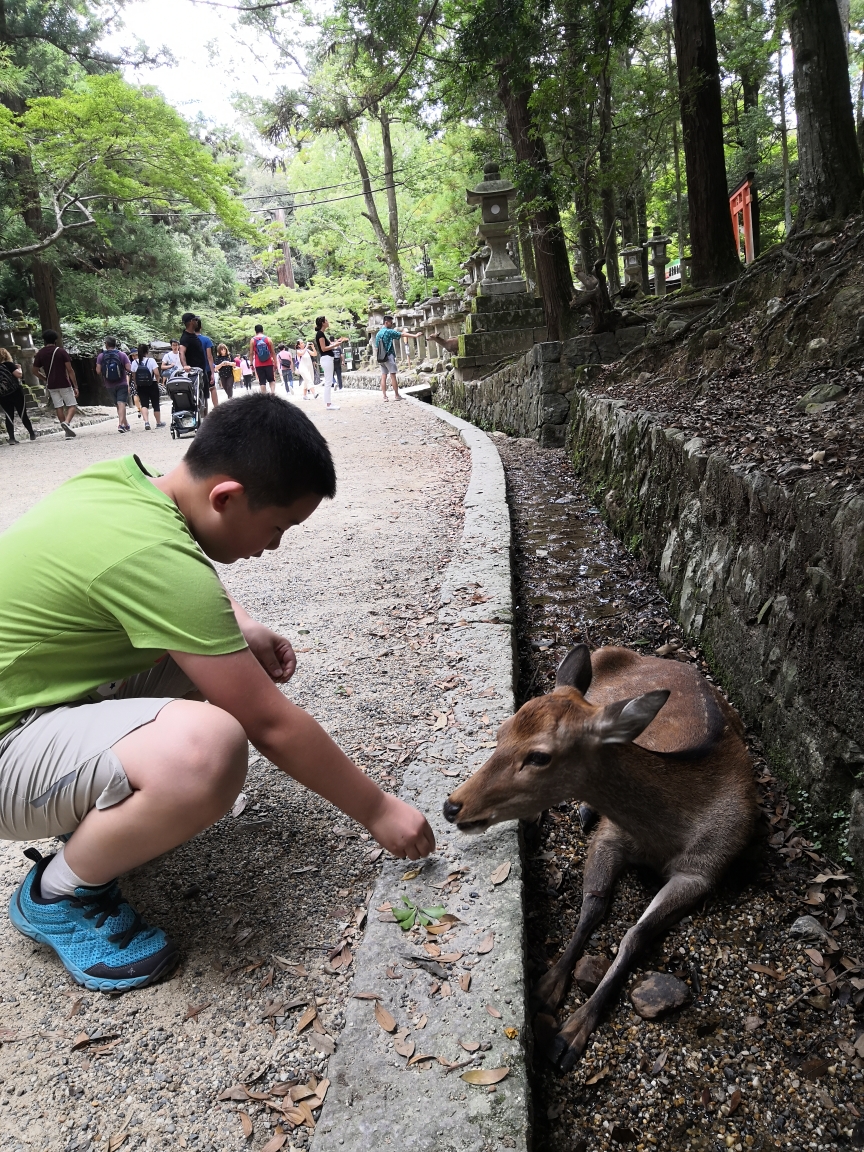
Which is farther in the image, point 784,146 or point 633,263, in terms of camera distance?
point 633,263

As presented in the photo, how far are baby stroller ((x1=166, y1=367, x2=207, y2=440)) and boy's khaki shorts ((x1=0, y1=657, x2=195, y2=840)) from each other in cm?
1208

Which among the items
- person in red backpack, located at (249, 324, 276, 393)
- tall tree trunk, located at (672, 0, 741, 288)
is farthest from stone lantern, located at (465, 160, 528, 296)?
person in red backpack, located at (249, 324, 276, 393)

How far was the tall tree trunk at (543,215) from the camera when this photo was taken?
9.98m

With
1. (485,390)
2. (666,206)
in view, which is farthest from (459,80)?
(666,206)

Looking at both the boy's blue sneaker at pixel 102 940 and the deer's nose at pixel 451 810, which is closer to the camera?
the boy's blue sneaker at pixel 102 940

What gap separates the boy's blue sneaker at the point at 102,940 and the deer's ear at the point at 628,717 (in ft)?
4.23

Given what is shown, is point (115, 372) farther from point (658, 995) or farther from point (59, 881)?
point (658, 995)

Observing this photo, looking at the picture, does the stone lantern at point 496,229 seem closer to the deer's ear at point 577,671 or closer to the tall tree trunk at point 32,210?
the tall tree trunk at point 32,210

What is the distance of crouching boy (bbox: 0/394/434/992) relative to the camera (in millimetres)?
1800

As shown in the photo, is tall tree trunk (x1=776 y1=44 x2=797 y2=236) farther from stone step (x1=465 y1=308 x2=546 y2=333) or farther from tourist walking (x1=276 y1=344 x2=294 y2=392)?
tourist walking (x1=276 y1=344 x2=294 y2=392)

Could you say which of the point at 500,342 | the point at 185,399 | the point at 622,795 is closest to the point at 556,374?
the point at 500,342

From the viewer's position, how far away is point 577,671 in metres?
2.48

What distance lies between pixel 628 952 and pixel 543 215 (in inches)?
458

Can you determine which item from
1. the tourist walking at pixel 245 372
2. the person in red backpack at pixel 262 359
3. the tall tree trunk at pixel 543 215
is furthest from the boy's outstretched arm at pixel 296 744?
Answer: the tourist walking at pixel 245 372
